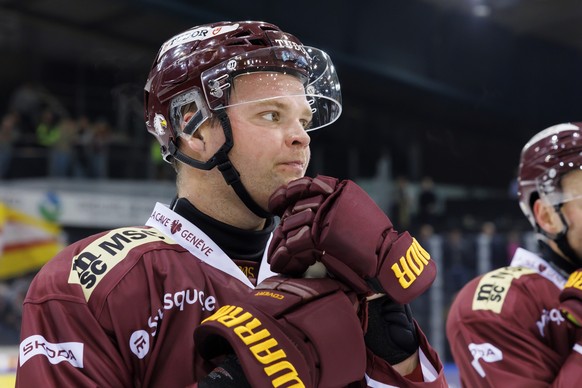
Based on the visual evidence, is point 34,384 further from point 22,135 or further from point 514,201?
point 514,201

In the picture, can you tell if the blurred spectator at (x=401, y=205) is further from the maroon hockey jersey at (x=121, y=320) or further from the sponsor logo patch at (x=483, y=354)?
the maroon hockey jersey at (x=121, y=320)

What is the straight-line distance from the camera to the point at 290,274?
52.5 inches

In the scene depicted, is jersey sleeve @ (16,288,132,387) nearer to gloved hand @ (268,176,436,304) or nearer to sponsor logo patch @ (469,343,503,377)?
gloved hand @ (268,176,436,304)

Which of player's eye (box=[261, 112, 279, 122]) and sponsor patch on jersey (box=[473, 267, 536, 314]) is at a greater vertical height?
player's eye (box=[261, 112, 279, 122])

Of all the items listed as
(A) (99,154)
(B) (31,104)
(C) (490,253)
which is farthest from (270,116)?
(B) (31,104)

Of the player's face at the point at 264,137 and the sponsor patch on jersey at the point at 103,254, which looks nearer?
the sponsor patch on jersey at the point at 103,254

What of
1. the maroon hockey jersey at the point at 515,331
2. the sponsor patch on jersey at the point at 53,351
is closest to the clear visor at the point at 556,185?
the maroon hockey jersey at the point at 515,331

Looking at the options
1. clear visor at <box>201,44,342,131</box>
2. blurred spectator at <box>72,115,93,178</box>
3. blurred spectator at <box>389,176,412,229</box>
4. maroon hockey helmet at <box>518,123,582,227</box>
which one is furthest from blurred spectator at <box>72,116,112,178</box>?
clear visor at <box>201,44,342,131</box>

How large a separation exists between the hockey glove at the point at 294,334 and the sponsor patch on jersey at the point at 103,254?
0.78 ft

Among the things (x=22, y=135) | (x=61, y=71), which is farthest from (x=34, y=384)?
(x=61, y=71)

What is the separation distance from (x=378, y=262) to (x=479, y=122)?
12.1m

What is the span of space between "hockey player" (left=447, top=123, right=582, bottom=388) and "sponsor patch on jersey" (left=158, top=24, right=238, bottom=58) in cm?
115

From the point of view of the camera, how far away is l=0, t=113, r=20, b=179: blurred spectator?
311 inches

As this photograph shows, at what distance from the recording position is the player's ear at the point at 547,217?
2.34m
